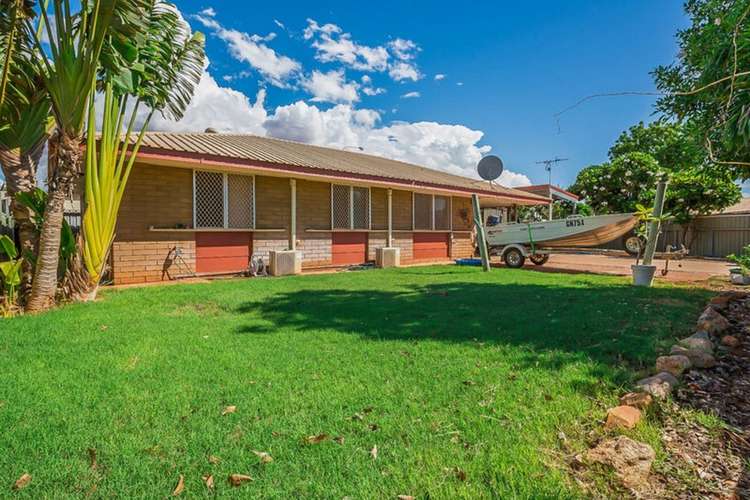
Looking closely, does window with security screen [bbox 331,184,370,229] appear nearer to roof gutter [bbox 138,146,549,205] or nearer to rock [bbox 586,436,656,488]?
roof gutter [bbox 138,146,549,205]

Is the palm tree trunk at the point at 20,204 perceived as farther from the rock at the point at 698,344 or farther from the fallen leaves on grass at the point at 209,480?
the rock at the point at 698,344

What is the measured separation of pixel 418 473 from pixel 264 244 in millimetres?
8911

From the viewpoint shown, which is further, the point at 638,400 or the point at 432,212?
the point at 432,212

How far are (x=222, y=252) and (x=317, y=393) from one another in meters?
7.51

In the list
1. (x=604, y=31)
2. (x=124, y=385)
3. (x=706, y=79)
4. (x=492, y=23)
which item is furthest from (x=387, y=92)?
(x=124, y=385)

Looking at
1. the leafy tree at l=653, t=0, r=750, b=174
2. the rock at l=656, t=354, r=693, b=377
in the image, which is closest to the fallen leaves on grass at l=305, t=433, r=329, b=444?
the rock at l=656, t=354, r=693, b=377

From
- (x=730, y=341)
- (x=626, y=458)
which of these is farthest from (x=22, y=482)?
(x=730, y=341)

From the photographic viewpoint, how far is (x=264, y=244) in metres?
10.2

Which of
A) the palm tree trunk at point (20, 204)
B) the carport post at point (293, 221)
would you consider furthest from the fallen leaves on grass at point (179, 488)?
the carport post at point (293, 221)

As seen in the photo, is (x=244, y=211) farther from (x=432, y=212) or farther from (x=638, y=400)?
(x=638, y=400)

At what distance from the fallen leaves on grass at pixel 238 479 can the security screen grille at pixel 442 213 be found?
13581mm

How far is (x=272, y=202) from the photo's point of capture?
407 inches

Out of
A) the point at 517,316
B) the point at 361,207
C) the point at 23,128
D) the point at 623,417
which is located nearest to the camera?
the point at 623,417

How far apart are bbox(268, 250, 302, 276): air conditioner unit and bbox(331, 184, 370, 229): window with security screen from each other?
197 cm
